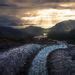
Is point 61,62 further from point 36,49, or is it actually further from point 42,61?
point 36,49

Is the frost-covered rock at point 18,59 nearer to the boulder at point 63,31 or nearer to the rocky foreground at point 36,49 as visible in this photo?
the rocky foreground at point 36,49

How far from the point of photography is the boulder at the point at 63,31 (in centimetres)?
361

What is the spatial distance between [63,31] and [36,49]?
0.35 meters

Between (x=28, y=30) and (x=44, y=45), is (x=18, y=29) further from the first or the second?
(x=44, y=45)

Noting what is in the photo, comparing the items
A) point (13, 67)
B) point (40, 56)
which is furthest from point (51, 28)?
point (13, 67)

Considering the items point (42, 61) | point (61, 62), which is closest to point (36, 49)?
point (42, 61)

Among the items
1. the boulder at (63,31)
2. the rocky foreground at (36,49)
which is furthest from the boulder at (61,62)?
the boulder at (63,31)

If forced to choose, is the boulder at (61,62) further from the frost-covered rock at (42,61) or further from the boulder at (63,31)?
the boulder at (63,31)

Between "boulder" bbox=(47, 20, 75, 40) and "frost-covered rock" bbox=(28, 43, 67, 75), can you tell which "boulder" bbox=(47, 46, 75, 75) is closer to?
"frost-covered rock" bbox=(28, 43, 67, 75)

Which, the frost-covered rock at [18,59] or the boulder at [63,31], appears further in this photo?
the boulder at [63,31]

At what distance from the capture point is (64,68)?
3361mm

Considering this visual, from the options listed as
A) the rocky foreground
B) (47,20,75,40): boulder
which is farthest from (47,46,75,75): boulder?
(47,20,75,40): boulder

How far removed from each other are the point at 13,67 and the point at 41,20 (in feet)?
1.99

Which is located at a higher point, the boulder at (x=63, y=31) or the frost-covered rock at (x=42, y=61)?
the boulder at (x=63, y=31)
